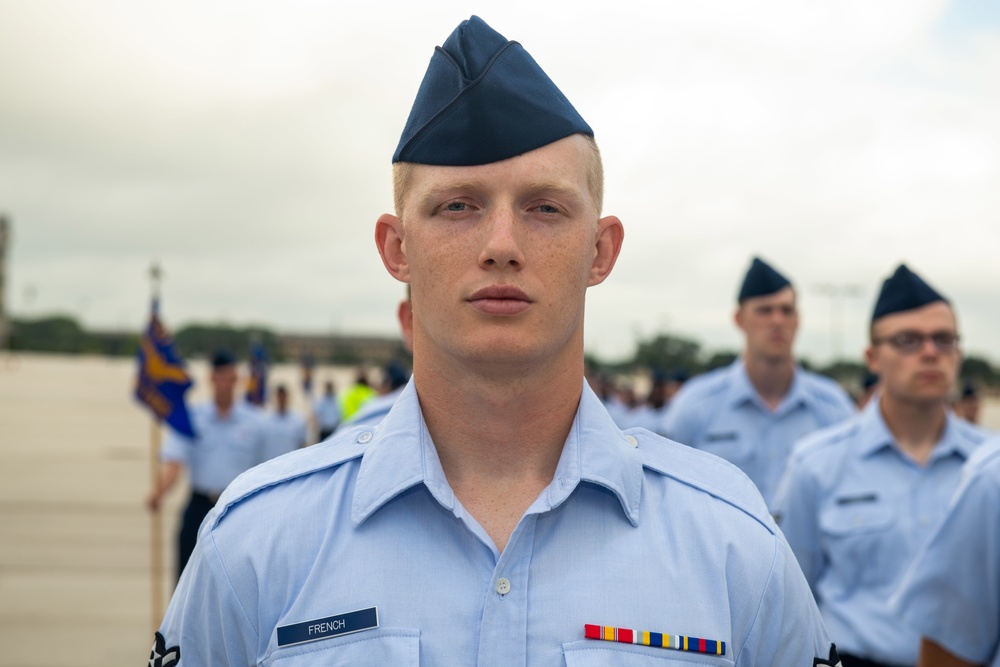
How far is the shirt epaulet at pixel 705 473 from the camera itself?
222 cm

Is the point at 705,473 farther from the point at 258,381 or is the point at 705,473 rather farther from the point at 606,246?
the point at 258,381

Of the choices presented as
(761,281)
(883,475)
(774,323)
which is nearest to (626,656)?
(883,475)

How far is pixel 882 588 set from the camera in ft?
15.3

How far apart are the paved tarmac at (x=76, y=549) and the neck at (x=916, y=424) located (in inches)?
222

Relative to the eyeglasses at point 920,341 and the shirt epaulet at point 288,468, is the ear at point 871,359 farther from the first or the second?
the shirt epaulet at point 288,468

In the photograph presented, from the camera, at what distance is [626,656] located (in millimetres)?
1997

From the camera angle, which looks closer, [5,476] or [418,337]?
[418,337]

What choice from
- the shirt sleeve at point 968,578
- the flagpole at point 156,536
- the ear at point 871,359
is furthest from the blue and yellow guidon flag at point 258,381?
the shirt sleeve at point 968,578

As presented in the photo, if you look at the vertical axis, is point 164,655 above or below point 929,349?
below

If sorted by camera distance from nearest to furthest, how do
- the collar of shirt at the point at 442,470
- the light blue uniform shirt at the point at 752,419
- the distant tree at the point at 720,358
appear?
the collar of shirt at the point at 442,470, the light blue uniform shirt at the point at 752,419, the distant tree at the point at 720,358

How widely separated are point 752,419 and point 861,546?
7.03ft

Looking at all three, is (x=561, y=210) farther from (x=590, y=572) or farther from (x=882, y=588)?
(x=882, y=588)

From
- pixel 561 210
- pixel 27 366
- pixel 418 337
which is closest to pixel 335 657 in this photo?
pixel 418 337

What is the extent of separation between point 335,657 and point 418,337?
2.07 ft
